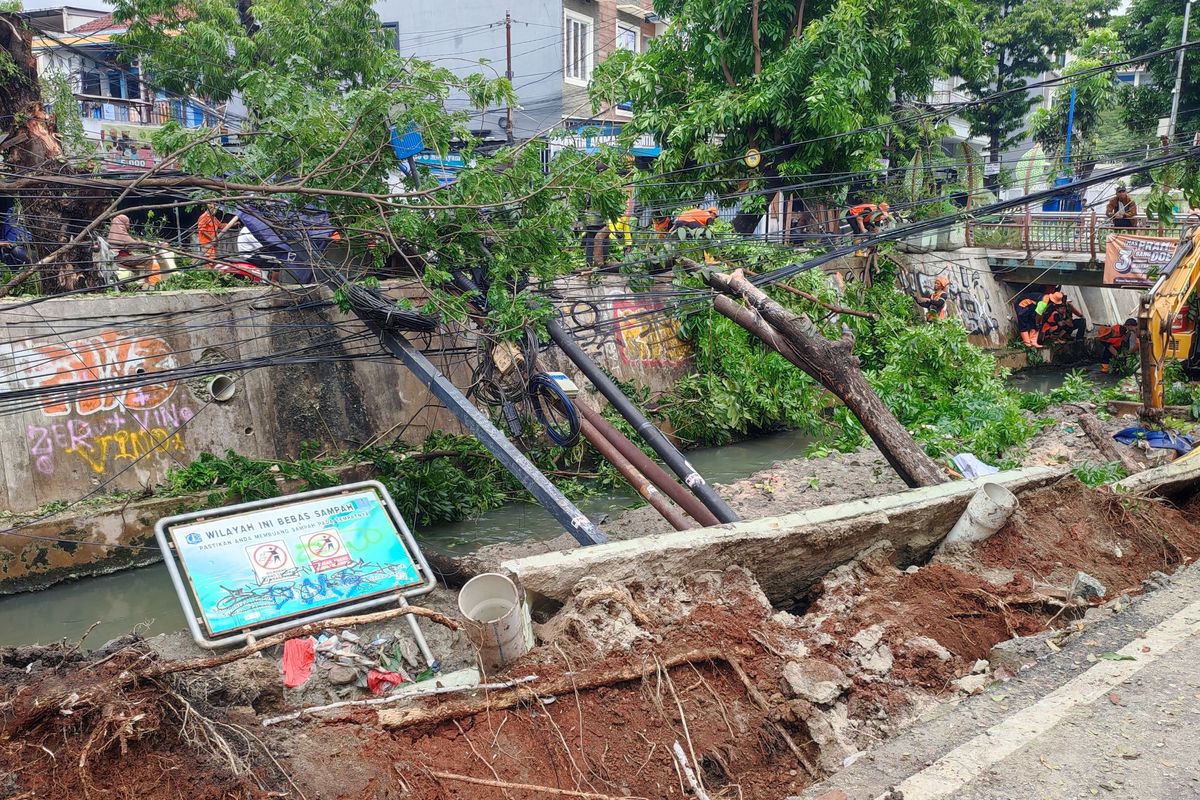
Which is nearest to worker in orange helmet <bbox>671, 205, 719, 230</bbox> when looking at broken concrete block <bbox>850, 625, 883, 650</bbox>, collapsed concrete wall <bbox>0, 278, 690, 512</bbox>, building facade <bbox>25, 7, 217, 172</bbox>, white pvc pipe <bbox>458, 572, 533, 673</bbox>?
collapsed concrete wall <bbox>0, 278, 690, 512</bbox>

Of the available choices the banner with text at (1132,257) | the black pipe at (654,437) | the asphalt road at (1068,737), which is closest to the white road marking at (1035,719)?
the asphalt road at (1068,737)

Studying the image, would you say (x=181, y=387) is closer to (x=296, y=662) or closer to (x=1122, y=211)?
(x=296, y=662)

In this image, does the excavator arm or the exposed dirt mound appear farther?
the excavator arm

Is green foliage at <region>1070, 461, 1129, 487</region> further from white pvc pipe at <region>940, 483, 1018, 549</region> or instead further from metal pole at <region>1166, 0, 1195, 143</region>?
metal pole at <region>1166, 0, 1195, 143</region>

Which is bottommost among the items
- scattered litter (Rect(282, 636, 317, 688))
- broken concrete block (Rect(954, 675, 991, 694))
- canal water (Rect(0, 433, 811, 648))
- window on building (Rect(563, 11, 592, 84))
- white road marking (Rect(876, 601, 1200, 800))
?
canal water (Rect(0, 433, 811, 648))

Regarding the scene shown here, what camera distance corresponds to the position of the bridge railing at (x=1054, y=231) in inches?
884

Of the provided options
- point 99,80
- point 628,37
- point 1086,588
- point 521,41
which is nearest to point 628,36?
point 628,37

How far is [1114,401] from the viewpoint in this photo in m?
15.7

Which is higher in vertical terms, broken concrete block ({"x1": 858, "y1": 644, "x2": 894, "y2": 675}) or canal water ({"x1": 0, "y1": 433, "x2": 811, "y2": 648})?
broken concrete block ({"x1": 858, "y1": 644, "x2": 894, "y2": 675})

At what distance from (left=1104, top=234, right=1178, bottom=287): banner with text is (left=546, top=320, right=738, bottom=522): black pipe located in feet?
50.7

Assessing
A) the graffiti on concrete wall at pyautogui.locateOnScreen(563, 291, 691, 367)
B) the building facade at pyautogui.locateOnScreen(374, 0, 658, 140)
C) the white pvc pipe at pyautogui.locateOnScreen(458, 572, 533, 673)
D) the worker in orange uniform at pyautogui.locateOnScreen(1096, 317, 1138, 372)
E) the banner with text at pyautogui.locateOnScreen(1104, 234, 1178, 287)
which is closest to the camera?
the white pvc pipe at pyautogui.locateOnScreen(458, 572, 533, 673)

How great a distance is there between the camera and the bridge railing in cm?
2245

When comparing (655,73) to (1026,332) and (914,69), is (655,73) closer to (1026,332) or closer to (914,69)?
(914,69)

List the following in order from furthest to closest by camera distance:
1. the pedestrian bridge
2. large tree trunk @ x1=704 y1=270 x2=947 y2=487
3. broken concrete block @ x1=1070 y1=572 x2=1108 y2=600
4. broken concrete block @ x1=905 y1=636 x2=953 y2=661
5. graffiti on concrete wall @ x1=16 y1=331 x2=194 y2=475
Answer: the pedestrian bridge → graffiti on concrete wall @ x1=16 y1=331 x2=194 y2=475 → large tree trunk @ x1=704 y1=270 x2=947 y2=487 → broken concrete block @ x1=1070 y1=572 x2=1108 y2=600 → broken concrete block @ x1=905 y1=636 x2=953 y2=661
